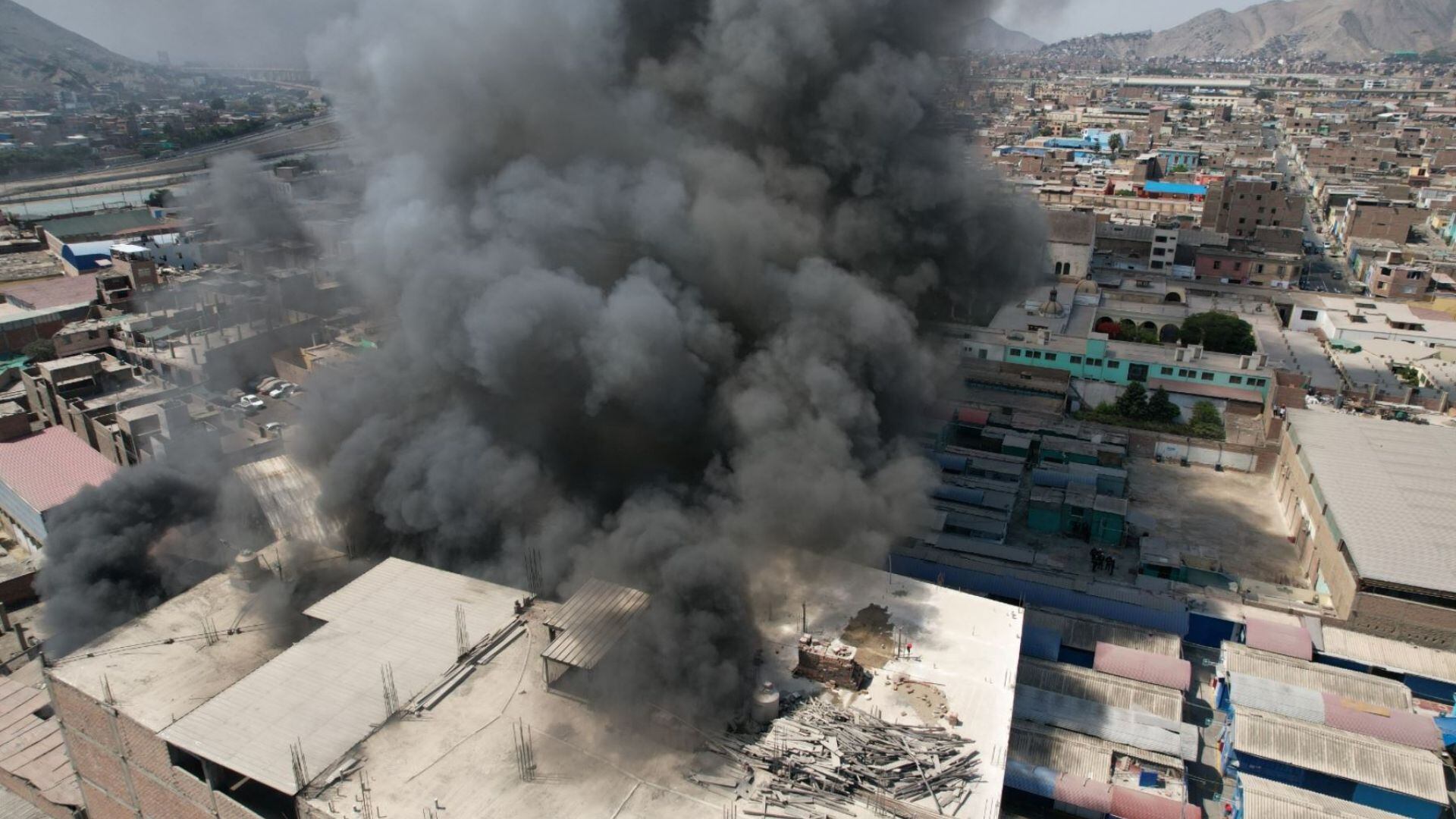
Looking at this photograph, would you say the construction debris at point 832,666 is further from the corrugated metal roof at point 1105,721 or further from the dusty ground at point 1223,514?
the dusty ground at point 1223,514

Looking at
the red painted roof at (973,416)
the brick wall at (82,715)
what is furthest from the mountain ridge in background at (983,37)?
the brick wall at (82,715)

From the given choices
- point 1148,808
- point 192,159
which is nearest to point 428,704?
point 1148,808

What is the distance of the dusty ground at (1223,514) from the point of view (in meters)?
20.6

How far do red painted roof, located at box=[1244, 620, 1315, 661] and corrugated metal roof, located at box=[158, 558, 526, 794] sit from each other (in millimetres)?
13324

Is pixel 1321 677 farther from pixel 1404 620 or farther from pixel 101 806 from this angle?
pixel 101 806

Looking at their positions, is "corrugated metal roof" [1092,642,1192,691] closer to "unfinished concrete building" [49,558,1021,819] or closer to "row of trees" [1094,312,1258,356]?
"unfinished concrete building" [49,558,1021,819]

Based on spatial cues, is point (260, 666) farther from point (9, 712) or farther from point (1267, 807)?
point (1267, 807)

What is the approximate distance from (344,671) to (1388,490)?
69.2 feet

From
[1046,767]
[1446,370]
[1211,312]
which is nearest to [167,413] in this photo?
[1046,767]

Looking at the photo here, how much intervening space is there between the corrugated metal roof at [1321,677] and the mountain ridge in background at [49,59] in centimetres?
13200

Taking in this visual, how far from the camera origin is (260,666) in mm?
12469

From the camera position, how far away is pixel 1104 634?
1666cm

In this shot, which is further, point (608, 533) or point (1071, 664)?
point (1071, 664)

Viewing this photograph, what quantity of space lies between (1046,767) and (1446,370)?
2690 cm
